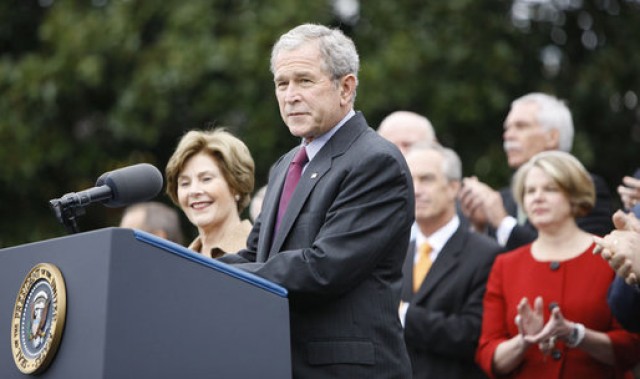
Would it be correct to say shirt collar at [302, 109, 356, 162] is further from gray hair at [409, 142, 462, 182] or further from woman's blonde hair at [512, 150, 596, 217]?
gray hair at [409, 142, 462, 182]

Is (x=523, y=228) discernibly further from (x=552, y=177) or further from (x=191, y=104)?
(x=191, y=104)

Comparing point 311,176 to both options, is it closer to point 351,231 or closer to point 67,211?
point 351,231

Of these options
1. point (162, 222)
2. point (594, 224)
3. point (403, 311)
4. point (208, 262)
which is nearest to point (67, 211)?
point (208, 262)

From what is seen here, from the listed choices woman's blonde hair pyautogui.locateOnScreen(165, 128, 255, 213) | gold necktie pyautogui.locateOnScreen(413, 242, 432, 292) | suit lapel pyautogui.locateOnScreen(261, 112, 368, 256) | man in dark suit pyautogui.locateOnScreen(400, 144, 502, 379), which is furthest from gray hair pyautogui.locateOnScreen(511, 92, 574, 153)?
suit lapel pyautogui.locateOnScreen(261, 112, 368, 256)

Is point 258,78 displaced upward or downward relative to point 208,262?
upward

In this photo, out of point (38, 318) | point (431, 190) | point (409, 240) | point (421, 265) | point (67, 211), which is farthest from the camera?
point (431, 190)

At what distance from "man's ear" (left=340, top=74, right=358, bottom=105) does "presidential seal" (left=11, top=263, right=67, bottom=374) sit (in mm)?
1413

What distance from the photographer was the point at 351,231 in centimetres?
444

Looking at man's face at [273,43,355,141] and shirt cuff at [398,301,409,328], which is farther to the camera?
shirt cuff at [398,301,409,328]

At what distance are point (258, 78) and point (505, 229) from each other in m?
5.50

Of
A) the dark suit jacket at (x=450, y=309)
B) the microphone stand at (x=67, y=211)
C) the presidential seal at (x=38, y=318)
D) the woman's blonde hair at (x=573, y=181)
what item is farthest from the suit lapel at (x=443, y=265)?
the presidential seal at (x=38, y=318)

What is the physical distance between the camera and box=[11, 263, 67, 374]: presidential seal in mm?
3918

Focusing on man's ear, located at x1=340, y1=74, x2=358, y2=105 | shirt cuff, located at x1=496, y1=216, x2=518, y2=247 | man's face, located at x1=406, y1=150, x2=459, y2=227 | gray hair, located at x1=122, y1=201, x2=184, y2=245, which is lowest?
man's ear, located at x1=340, y1=74, x2=358, y2=105

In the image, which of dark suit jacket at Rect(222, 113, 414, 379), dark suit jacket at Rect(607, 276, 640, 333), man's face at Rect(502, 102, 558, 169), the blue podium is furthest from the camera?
man's face at Rect(502, 102, 558, 169)
